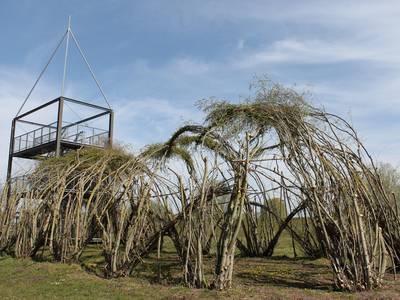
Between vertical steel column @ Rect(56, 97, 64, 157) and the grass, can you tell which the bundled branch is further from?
vertical steel column @ Rect(56, 97, 64, 157)

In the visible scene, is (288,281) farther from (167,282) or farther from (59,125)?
(59,125)

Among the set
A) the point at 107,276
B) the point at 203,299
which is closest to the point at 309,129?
the point at 203,299

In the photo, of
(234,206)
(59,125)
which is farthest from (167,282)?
(59,125)

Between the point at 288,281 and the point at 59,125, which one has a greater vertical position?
the point at 59,125

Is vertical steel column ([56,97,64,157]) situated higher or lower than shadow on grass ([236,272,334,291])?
higher

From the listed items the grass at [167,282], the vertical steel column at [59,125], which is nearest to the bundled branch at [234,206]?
the grass at [167,282]

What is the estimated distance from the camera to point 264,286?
8461mm

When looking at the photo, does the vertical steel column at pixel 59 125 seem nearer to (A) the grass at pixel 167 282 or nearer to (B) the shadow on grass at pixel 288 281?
(A) the grass at pixel 167 282

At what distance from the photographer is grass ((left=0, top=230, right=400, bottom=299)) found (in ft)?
25.5

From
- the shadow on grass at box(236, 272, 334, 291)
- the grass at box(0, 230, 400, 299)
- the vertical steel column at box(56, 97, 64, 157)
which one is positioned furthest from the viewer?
the vertical steel column at box(56, 97, 64, 157)

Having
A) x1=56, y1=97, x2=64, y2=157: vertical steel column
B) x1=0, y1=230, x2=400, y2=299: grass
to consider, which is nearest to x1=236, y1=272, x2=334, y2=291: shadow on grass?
x1=0, y1=230, x2=400, y2=299: grass

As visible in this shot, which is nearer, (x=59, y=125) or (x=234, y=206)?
(x=234, y=206)

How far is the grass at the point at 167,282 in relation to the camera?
7777 millimetres

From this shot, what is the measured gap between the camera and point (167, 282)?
9.06 metres
